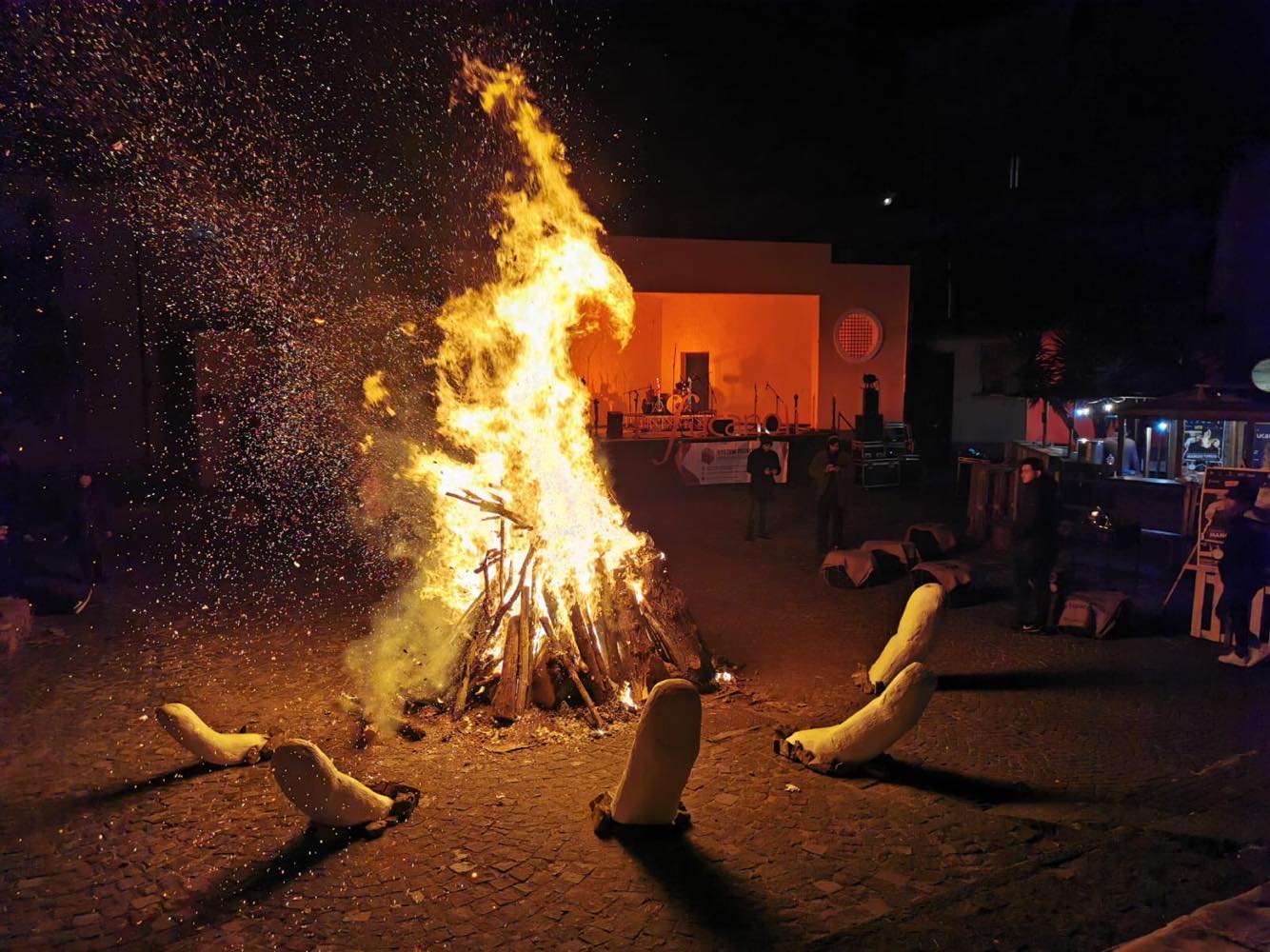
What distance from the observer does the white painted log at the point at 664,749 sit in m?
5.00

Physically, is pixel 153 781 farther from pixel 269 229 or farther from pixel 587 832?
pixel 269 229

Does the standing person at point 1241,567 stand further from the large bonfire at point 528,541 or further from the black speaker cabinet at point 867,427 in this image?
the black speaker cabinet at point 867,427

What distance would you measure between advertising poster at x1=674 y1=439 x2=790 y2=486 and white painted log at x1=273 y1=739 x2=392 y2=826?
15.8m

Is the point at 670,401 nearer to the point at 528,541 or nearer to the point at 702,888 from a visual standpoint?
the point at 528,541

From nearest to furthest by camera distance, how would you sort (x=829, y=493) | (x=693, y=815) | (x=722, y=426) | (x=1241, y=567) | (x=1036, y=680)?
(x=693, y=815) → (x=1036, y=680) → (x=1241, y=567) → (x=829, y=493) → (x=722, y=426)

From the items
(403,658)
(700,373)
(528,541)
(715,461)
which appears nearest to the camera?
(528,541)

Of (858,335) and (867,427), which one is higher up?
(858,335)

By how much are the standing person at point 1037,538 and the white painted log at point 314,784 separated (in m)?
7.44

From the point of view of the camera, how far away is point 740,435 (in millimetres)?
21328

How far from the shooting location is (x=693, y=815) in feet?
17.9

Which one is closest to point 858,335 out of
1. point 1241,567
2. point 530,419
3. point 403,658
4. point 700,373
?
point 700,373

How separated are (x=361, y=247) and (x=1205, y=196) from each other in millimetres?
18284

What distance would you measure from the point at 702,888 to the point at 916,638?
3.85 metres

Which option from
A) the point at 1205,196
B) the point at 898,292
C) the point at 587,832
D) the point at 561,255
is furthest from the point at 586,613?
the point at 1205,196
